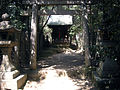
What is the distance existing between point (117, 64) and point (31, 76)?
4.11 metres

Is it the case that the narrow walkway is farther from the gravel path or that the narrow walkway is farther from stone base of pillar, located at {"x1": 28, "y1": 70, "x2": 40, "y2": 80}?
stone base of pillar, located at {"x1": 28, "y1": 70, "x2": 40, "y2": 80}

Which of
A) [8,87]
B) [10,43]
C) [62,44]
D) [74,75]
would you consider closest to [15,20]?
[10,43]

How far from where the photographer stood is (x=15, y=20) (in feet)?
27.0

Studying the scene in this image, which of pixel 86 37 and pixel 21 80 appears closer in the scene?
pixel 21 80

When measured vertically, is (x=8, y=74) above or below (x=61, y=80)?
above

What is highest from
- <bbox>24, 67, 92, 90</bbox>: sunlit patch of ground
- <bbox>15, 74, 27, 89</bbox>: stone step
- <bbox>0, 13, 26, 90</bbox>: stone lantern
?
<bbox>0, 13, 26, 90</bbox>: stone lantern

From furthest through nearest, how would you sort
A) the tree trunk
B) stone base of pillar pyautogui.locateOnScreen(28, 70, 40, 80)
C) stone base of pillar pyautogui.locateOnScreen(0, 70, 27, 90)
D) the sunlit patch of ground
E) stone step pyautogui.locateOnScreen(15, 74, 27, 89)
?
the tree trunk < stone base of pillar pyautogui.locateOnScreen(28, 70, 40, 80) < the sunlit patch of ground < stone step pyautogui.locateOnScreen(15, 74, 27, 89) < stone base of pillar pyautogui.locateOnScreen(0, 70, 27, 90)

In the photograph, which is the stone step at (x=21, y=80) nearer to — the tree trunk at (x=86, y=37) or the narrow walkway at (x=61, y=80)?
the narrow walkway at (x=61, y=80)

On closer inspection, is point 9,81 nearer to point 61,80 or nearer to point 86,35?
point 61,80

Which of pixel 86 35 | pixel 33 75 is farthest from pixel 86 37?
pixel 33 75

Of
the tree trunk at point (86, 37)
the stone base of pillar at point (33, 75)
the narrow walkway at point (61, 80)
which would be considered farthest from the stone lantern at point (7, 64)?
the tree trunk at point (86, 37)

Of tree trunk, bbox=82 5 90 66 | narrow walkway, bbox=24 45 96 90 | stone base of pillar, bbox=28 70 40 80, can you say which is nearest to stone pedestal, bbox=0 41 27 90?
narrow walkway, bbox=24 45 96 90

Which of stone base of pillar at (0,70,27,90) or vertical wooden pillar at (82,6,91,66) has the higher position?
vertical wooden pillar at (82,6,91,66)

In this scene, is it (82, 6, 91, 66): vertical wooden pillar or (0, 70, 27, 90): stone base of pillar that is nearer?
(0, 70, 27, 90): stone base of pillar
